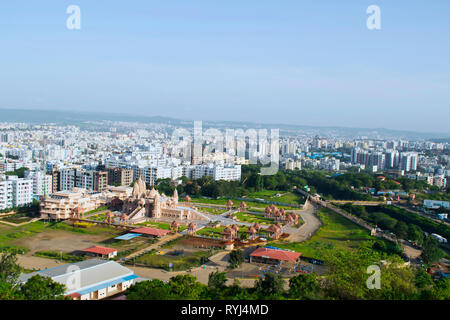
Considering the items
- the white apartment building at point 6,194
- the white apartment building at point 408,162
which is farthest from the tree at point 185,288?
the white apartment building at point 408,162

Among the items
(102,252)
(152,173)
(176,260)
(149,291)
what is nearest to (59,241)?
(102,252)

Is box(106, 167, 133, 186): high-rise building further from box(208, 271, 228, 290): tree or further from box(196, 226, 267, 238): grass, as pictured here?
box(208, 271, 228, 290): tree

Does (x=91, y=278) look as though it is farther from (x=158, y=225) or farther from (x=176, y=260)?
(x=158, y=225)

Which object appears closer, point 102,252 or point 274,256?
point 274,256

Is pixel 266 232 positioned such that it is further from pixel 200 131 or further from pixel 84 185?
pixel 200 131
